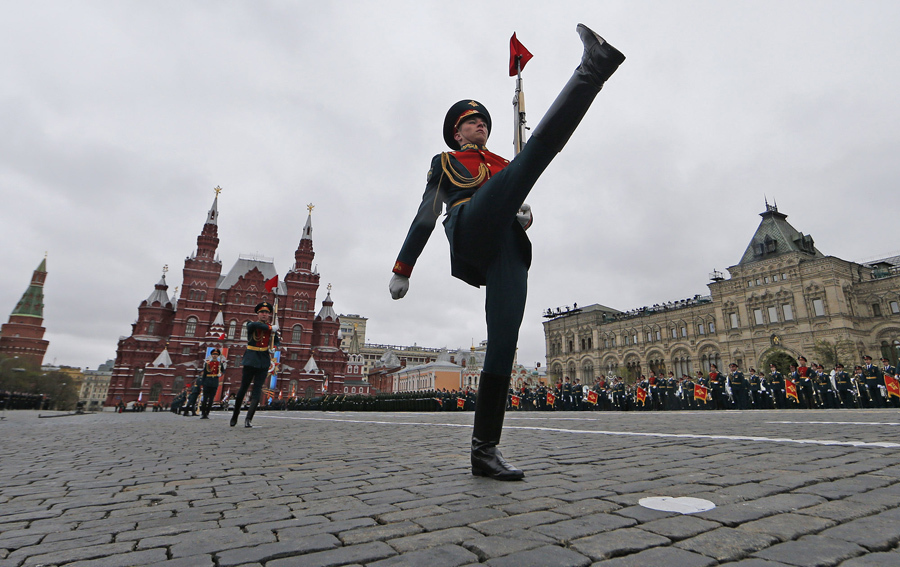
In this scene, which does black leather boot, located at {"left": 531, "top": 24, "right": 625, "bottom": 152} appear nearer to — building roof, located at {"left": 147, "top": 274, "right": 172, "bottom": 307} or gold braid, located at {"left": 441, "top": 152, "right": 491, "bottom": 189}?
gold braid, located at {"left": 441, "top": 152, "right": 491, "bottom": 189}

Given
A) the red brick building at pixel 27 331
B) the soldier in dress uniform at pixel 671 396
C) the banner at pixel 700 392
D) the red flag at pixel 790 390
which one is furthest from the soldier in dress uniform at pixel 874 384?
the red brick building at pixel 27 331

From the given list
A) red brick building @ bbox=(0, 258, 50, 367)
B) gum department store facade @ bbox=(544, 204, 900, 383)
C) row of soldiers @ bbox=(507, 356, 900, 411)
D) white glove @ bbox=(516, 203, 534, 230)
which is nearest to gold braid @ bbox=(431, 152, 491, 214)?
white glove @ bbox=(516, 203, 534, 230)

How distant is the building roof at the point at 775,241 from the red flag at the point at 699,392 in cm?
3689

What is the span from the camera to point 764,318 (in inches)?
1877

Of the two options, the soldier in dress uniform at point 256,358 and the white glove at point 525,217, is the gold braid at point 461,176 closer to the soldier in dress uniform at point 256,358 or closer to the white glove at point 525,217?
the white glove at point 525,217

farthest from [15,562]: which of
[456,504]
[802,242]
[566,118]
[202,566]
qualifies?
[802,242]

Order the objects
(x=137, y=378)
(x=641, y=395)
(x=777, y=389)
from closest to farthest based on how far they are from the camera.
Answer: (x=777, y=389), (x=641, y=395), (x=137, y=378)

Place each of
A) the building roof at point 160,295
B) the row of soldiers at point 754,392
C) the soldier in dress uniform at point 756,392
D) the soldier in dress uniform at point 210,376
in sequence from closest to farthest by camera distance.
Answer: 1. the soldier in dress uniform at point 210,376
2. the row of soldiers at point 754,392
3. the soldier in dress uniform at point 756,392
4. the building roof at point 160,295

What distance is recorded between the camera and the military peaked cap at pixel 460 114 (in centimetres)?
350

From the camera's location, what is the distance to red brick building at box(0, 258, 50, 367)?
282ft

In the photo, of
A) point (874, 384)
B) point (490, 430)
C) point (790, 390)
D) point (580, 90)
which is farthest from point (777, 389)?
point (580, 90)

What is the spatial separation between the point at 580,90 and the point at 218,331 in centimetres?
6059

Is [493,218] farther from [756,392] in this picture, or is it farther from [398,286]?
[756,392]

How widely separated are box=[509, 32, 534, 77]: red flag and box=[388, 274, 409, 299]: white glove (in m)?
2.11
